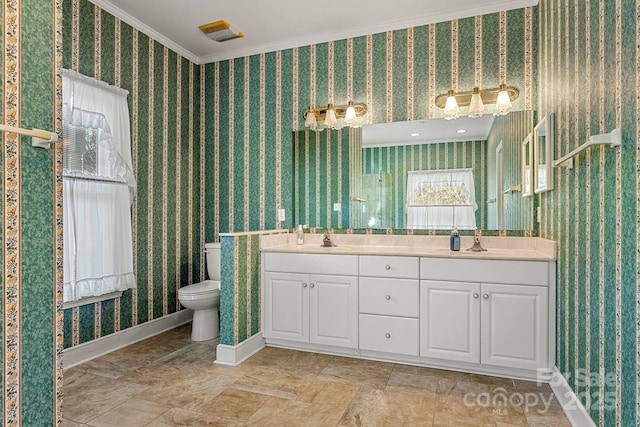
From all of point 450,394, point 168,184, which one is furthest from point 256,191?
point 450,394

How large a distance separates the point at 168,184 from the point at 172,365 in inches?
63.7

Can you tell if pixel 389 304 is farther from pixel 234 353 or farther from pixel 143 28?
pixel 143 28

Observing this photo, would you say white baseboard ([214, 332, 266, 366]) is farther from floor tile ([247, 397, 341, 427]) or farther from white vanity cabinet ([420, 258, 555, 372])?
white vanity cabinet ([420, 258, 555, 372])

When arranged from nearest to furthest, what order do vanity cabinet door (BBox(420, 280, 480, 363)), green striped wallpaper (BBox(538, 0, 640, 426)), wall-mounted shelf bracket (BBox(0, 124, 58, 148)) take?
1. wall-mounted shelf bracket (BBox(0, 124, 58, 148))
2. green striped wallpaper (BBox(538, 0, 640, 426))
3. vanity cabinet door (BBox(420, 280, 480, 363))

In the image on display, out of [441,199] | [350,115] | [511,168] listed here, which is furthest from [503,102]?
[350,115]

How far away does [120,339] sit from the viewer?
2.99 meters

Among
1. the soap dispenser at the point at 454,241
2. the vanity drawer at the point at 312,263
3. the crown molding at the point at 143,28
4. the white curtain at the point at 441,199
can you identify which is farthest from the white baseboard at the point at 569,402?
the crown molding at the point at 143,28

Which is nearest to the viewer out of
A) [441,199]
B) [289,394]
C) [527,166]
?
[289,394]

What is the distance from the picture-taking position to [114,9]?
292 cm

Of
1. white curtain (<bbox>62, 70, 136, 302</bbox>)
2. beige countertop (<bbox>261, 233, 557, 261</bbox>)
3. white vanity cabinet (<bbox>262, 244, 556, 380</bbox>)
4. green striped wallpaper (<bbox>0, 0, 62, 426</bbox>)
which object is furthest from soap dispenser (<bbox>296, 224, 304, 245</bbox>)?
green striped wallpaper (<bbox>0, 0, 62, 426</bbox>)

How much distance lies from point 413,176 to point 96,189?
2.38 m

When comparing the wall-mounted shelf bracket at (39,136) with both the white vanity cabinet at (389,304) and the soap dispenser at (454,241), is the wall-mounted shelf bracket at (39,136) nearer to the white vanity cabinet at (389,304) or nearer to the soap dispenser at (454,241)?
the white vanity cabinet at (389,304)

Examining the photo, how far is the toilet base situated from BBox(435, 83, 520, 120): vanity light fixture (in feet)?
8.21

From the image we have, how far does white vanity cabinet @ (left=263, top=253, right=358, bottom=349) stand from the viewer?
2.76 meters
